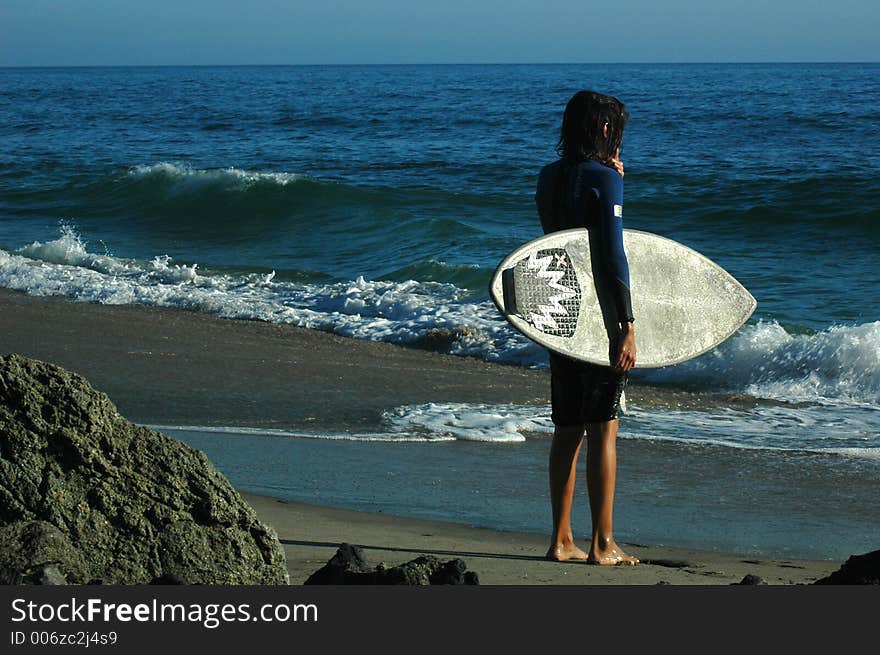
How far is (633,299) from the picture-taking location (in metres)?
4.48

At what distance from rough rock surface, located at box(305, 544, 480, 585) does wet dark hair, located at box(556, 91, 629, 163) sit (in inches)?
61.6

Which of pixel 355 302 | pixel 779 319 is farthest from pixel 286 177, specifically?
pixel 779 319

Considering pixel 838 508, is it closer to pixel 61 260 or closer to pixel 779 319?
pixel 779 319

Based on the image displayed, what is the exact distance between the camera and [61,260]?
14.2 meters

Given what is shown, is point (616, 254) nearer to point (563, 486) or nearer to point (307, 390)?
point (563, 486)

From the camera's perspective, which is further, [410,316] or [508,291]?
[410,316]

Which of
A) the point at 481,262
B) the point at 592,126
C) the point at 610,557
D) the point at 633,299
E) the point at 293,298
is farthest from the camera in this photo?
the point at 481,262

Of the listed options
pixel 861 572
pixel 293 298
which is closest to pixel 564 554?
pixel 861 572

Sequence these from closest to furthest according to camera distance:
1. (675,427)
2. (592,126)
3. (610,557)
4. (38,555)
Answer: (38,555)
(592,126)
(610,557)
(675,427)

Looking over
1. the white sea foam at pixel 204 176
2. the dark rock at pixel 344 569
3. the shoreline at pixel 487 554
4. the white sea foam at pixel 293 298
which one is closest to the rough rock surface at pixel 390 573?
the dark rock at pixel 344 569

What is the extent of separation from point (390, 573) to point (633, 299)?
193 centimetres

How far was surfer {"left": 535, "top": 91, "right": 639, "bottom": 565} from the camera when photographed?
386 cm

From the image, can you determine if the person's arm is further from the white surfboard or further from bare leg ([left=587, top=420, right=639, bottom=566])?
bare leg ([left=587, top=420, right=639, bottom=566])

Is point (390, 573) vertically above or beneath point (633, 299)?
beneath
